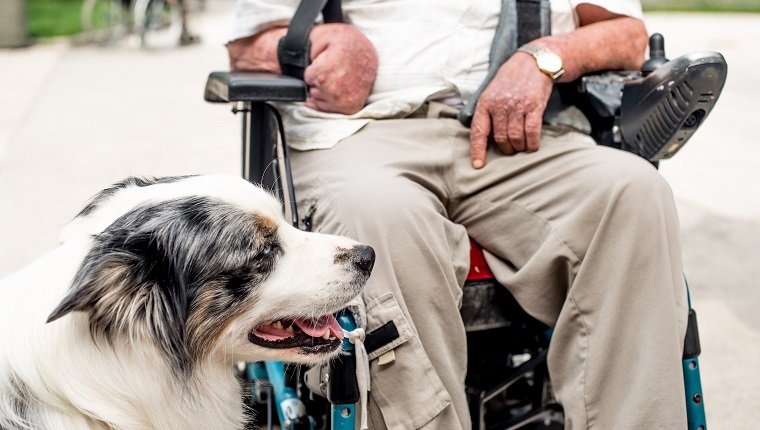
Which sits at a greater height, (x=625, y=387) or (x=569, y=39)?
(x=569, y=39)

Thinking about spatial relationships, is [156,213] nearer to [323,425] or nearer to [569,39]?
[323,425]

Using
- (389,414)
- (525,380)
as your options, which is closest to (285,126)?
(389,414)

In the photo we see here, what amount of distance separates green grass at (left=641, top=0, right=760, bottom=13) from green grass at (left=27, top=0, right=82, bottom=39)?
28.0 ft

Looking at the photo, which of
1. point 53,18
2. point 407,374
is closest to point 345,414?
point 407,374

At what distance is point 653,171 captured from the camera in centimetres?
221

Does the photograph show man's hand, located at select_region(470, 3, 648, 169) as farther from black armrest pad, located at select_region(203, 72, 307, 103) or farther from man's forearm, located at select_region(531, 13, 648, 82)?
black armrest pad, located at select_region(203, 72, 307, 103)

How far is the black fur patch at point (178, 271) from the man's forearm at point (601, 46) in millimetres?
1023

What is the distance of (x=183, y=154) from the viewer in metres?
6.29

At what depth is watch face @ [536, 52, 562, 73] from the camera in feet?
8.00

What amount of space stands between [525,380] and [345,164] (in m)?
1.04

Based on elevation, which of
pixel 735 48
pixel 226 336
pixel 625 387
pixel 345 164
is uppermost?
pixel 345 164

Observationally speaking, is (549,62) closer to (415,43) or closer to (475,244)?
(415,43)

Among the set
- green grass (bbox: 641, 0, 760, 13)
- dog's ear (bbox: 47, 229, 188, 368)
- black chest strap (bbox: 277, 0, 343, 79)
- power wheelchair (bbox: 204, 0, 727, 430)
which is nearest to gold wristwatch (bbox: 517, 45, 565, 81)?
power wheelchair (bbox: 204, 0, 727, 430)

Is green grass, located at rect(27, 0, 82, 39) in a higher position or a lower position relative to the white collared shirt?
lower
